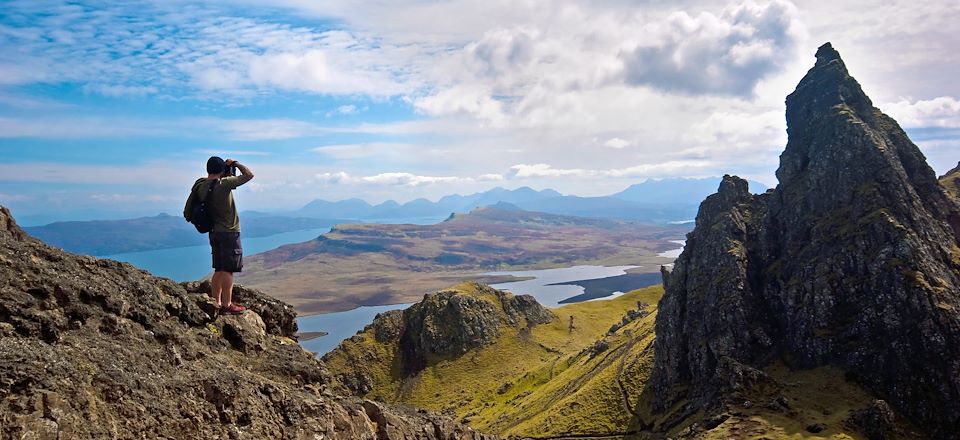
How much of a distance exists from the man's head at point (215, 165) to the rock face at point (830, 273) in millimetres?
88209

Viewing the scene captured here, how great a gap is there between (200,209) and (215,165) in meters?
1.82

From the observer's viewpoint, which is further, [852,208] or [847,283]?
[852,208]

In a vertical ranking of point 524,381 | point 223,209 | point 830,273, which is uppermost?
point 223,209

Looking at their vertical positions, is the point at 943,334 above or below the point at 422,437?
below

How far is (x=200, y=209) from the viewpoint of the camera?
866 inches

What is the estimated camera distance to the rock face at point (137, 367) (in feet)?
48.1

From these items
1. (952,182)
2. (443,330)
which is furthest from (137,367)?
(443,330)

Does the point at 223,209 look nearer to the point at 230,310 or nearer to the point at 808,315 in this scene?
the point at 230,310

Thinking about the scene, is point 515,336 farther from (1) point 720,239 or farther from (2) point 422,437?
(2) point 422,437

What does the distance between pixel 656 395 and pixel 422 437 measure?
97590 mm

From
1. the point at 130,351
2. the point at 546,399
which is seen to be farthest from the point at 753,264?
the point at 130,351

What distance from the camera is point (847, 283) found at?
93562 mm

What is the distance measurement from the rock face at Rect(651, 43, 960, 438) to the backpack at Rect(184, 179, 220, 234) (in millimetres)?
87791

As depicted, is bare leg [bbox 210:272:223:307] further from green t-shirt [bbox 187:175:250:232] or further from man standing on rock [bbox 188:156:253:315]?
green t-shirt [bbox 187:175:250:232]
